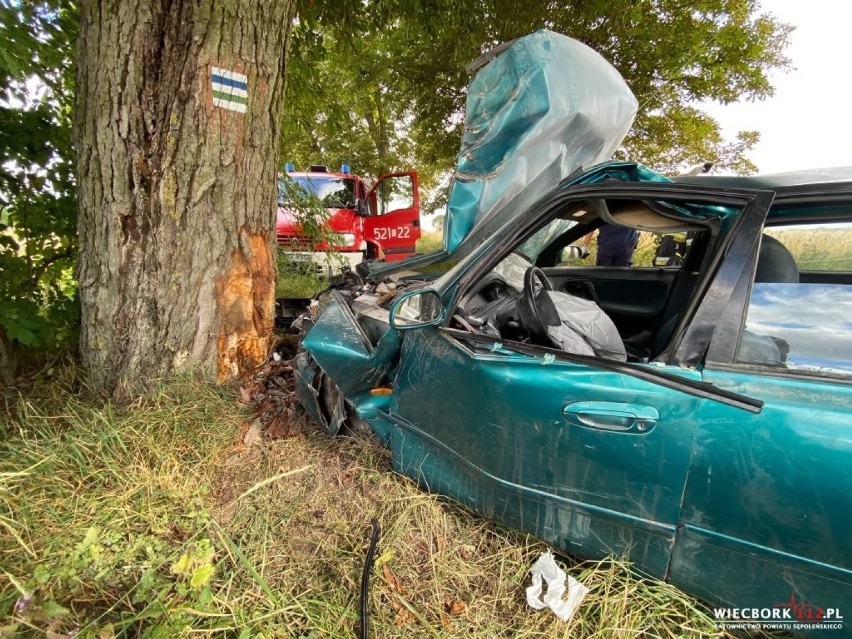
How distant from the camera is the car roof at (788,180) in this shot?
1.19 m

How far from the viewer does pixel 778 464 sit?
987 millimetres

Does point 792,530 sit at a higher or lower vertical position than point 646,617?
higher

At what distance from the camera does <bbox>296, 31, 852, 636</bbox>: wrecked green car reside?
1.01 meters

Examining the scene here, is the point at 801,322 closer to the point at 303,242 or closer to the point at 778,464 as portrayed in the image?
the point at 778,464

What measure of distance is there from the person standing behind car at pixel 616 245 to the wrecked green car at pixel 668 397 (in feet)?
5.94

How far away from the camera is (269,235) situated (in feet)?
8.07

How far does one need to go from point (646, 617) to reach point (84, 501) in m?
2.25

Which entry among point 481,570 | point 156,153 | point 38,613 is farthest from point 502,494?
point 156,153

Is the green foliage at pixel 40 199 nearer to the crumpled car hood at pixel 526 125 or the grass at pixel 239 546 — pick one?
the grass at pixel 239 546

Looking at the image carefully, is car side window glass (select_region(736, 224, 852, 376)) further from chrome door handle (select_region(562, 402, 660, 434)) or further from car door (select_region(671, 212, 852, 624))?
chrome door handle (select_region(562, 402, 660, 434))

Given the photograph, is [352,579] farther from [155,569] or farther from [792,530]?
[792,530]

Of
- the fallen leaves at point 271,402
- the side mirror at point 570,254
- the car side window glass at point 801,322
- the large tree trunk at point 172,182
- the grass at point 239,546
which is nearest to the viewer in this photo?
the car side window glass at point 801,322

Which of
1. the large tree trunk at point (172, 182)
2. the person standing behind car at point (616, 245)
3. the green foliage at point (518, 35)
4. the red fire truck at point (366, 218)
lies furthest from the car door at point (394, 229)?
the large tree trunk at point (172, 182)

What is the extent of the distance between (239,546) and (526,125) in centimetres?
260
